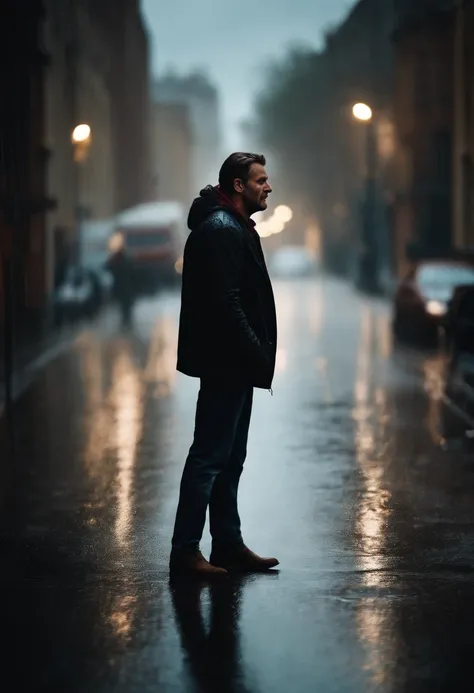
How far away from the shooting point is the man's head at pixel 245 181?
649 cm

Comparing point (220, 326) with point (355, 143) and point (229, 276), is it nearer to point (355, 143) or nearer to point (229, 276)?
point (229, 276)

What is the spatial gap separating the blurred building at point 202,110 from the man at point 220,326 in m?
162

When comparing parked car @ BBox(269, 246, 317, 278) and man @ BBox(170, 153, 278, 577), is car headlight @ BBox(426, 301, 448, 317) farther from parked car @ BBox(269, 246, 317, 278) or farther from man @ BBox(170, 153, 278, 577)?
parked car @ BBox(269, 246, 317, 278)

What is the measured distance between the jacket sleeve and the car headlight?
1766 centimetres

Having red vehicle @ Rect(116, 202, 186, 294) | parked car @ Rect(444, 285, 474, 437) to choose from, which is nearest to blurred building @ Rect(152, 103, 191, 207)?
red vehicle @ Rect(116, 202, 186, 294)

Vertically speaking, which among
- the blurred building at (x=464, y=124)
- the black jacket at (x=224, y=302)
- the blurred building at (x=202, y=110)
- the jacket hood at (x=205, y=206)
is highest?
the blurred building at (x=202, y=110)

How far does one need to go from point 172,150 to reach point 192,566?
383ft

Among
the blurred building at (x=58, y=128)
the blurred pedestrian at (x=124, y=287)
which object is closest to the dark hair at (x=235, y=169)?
the blurred building at (x=58, y=128)

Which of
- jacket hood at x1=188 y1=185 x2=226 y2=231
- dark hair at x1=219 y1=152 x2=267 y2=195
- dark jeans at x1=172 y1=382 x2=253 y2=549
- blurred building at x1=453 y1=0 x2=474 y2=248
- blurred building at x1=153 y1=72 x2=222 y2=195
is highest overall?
blurred building at x1=153 y1=72 x2=222 y2=195

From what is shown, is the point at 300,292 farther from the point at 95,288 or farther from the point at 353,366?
the point at 353,366

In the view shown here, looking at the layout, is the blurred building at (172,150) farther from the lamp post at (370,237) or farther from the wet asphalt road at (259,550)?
the wet asphalt road at (259,550)

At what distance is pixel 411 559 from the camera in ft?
22.6

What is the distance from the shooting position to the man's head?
649cm

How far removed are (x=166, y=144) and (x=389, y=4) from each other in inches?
2390
